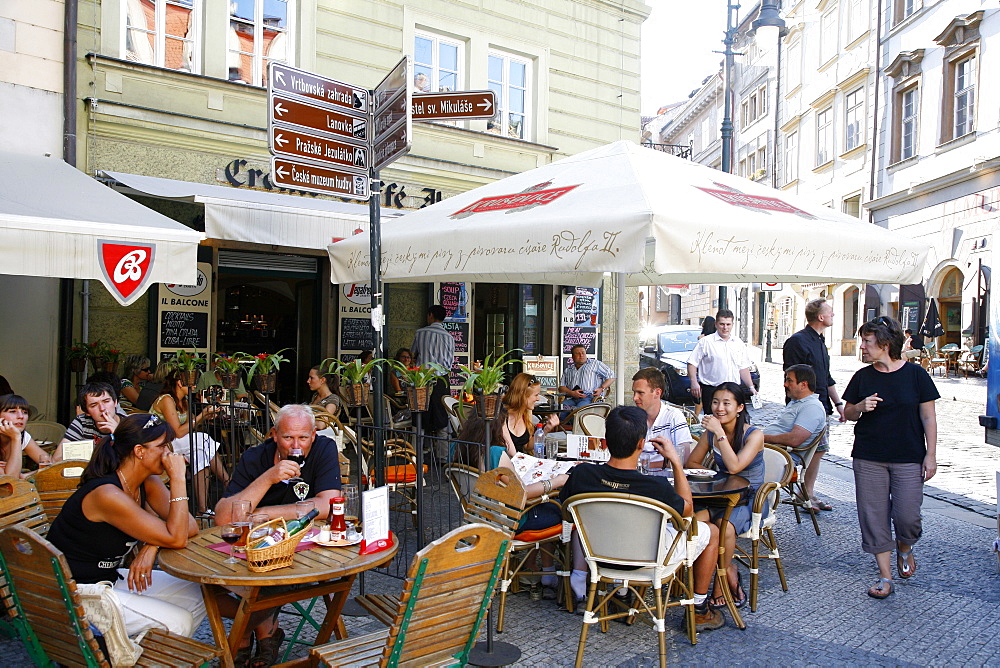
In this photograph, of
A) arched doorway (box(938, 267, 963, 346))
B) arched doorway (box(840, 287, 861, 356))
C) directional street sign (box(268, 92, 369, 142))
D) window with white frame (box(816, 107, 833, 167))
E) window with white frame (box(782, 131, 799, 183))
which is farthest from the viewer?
window with white frame (box(782, 131, 799, 183))

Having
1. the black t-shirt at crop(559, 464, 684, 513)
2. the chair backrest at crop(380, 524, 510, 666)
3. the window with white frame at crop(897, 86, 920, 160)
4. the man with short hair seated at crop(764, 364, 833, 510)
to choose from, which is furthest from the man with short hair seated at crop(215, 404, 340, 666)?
the window with white frame at crop(897, 86, 920, 160)

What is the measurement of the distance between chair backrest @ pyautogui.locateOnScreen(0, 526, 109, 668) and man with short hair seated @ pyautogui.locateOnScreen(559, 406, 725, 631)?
228 cm

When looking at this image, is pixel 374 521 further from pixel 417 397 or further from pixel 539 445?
pixel 539 445

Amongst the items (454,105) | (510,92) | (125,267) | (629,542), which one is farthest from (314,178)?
(510,92)

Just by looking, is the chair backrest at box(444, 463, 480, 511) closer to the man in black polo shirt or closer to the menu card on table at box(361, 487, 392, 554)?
the man in black polo shirt

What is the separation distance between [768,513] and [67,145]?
7789mm

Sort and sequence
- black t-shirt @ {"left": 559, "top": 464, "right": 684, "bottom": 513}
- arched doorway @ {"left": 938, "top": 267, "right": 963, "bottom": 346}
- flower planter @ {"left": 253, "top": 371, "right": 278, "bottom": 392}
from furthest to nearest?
arched doorway @ {"left": 938, "top": 267, "right": 963, "bottom": 346} < flower planter @ {"left": 253, "top": 371, "right": 278, "bottom": 392} < black t-shirt @ {"left": 559, "top": 464, "right": 684, "bottom": 513}

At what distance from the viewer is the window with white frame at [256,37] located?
9.64 m

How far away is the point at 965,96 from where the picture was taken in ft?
69.8

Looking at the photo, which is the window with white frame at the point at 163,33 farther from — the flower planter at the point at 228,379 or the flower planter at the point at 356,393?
the flower planter at the point at 356,393

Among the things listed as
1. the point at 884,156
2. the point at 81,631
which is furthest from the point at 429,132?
the point at 884,156

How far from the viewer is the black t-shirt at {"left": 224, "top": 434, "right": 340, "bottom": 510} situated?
4062 millimetres

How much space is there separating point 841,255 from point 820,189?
28.9 metres

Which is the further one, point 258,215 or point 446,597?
point 258,215
